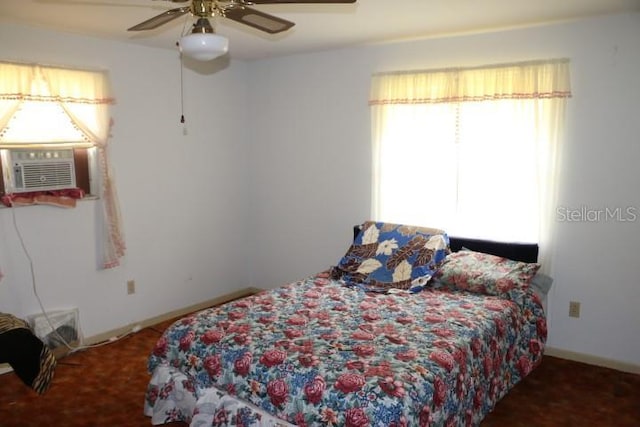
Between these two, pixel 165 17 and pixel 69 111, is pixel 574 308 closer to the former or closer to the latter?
pixel 165 17

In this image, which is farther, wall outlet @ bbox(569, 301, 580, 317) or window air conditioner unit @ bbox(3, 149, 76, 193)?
wall outlet @ bbox(569, 301, 580, 317)

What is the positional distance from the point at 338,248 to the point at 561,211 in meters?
1.88

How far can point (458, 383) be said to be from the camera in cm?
248

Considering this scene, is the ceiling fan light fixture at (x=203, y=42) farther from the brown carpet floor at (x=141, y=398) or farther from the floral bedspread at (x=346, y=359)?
the brown carpet floor at (x=141, y=398)

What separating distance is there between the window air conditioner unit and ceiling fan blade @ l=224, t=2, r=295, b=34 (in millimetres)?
2052

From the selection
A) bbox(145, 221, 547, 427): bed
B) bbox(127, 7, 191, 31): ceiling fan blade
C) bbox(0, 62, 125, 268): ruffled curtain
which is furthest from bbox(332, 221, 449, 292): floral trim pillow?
bbox(127, 7, 191, 31): ceiling fan blade

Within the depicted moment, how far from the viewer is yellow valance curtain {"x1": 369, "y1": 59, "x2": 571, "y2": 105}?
11.4ft

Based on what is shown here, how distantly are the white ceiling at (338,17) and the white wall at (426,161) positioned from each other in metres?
0.17

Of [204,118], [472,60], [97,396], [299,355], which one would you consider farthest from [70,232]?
[472,60]

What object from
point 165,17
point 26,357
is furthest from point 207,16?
point 26,357

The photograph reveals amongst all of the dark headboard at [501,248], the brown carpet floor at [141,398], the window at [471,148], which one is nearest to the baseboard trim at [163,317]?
the brown carpet floor at [141,398]

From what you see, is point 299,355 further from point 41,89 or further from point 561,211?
point 41,89

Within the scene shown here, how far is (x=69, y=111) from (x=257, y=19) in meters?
2.05

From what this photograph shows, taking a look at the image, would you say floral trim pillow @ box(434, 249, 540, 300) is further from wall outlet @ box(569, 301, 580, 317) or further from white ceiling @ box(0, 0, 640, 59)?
white ceiling @ box(0, 0, 640, 59)
